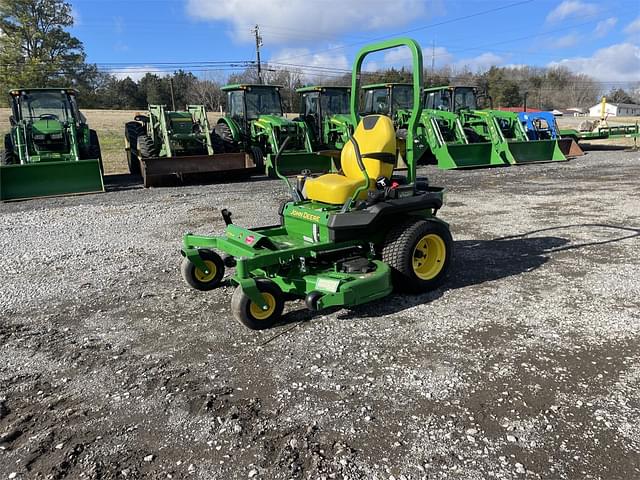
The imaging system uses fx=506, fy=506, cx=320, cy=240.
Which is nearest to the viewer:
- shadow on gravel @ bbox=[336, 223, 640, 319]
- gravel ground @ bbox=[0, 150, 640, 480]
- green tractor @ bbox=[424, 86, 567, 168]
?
gravel ground @ bbox=[0, 150, 640, 480]

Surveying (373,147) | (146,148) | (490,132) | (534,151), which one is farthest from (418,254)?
(534,151)

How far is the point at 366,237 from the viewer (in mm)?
4922

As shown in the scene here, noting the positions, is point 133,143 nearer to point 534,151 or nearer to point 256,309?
point 256,309

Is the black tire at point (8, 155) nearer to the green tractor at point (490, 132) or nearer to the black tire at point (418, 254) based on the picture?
the black tire at point (418, 254)

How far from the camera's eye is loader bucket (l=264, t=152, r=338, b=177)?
1355 cm

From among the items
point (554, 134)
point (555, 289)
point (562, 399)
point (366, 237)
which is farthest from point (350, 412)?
point (554, 134)

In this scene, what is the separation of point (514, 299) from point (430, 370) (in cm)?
171

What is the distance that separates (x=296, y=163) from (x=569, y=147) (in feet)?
34.7

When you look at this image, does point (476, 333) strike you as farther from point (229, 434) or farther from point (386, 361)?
point (229, 434)

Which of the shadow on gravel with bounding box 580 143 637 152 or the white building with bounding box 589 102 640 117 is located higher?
the white building with bounding box 589 102 640 117

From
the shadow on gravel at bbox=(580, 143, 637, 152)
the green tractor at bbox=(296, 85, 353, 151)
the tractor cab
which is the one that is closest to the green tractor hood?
the green tractor at bbox=(296, 85, 353, 151)

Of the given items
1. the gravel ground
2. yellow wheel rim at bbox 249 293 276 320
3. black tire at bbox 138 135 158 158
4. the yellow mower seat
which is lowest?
the gravel ground

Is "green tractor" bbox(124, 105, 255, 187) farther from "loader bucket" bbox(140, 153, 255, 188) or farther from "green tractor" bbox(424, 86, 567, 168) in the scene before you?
"green tractor" bbox(424, 86, 567, 168)

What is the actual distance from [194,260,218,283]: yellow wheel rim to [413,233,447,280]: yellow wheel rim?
2.02 meters
